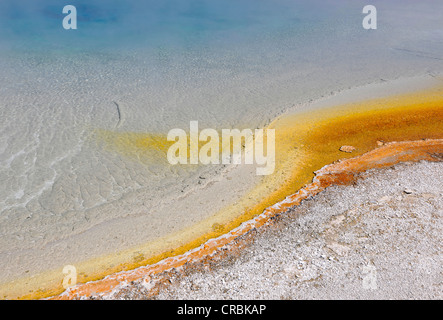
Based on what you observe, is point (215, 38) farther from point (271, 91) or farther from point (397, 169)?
point (397, 169)

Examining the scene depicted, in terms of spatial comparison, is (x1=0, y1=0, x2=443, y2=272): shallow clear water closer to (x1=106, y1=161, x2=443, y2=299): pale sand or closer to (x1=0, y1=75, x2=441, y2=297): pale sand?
(x1=0, y1=75, x2=441, y2=297): pale sand

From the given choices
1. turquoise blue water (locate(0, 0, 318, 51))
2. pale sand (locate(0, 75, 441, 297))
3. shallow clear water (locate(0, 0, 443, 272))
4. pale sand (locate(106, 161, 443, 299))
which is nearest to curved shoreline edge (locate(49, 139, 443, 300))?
pale sand (locate(106, 161, 443, 299))

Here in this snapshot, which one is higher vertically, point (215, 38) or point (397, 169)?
point (215, 38)

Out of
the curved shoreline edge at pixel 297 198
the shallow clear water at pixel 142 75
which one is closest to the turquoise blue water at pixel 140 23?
the shallow clear water at pixel 142 75

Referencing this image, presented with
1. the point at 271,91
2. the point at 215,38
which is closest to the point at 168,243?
the point at 271,91

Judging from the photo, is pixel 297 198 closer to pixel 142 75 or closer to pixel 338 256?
pixel 338 256

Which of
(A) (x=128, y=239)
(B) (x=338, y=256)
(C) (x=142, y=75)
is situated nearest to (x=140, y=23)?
(C) (x=142, y=75)
